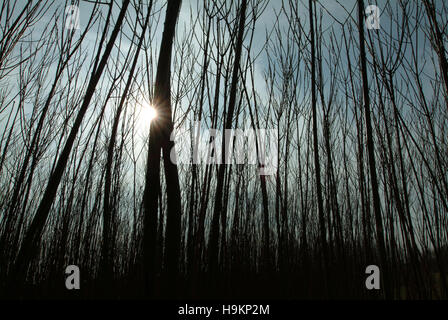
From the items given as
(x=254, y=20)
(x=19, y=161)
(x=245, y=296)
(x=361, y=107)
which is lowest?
(x=245, y=296)

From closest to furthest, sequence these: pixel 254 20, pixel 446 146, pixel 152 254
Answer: pixel 152 254, pixel 254 20, pixel 446 146

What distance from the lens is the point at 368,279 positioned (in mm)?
1326

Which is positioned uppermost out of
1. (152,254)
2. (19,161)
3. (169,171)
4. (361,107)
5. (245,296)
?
(19,161)
